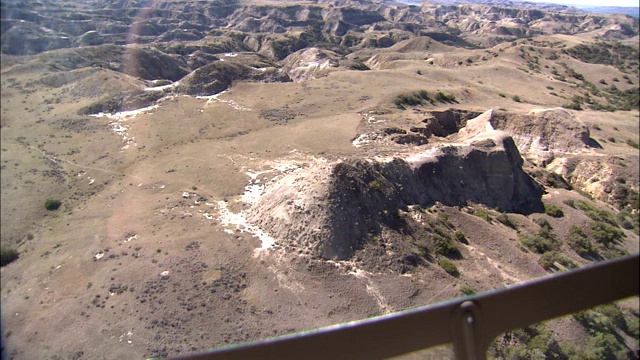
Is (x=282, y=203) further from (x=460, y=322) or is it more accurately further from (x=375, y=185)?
(x=460, y=322)

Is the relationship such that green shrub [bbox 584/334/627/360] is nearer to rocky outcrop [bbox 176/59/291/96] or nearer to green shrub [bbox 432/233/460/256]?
green shrub [bbox 432/233/460/256]

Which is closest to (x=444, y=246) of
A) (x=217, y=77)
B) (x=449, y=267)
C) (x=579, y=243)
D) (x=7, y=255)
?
(x=449, y=267)

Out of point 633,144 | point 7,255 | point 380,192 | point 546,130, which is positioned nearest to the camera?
point 7,255

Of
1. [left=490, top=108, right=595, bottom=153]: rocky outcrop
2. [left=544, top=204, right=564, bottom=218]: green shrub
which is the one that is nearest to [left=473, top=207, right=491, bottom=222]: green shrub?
[left=544, top=204, right=564, bottom=218]: green shrub

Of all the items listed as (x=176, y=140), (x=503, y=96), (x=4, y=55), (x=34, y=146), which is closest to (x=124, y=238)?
(x=176, y=140)

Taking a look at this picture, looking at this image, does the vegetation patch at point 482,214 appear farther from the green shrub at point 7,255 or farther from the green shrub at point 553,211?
the green shrub at point 7,255

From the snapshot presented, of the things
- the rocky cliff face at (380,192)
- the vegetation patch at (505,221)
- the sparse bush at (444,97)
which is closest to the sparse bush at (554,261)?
the vegetation patch at (505,221)

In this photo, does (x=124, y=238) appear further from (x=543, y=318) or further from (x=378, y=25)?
(x=378, y=25)

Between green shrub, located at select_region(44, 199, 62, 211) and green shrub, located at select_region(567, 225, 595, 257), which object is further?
green shrub, located at select_region(44, 199, 62, 211)
